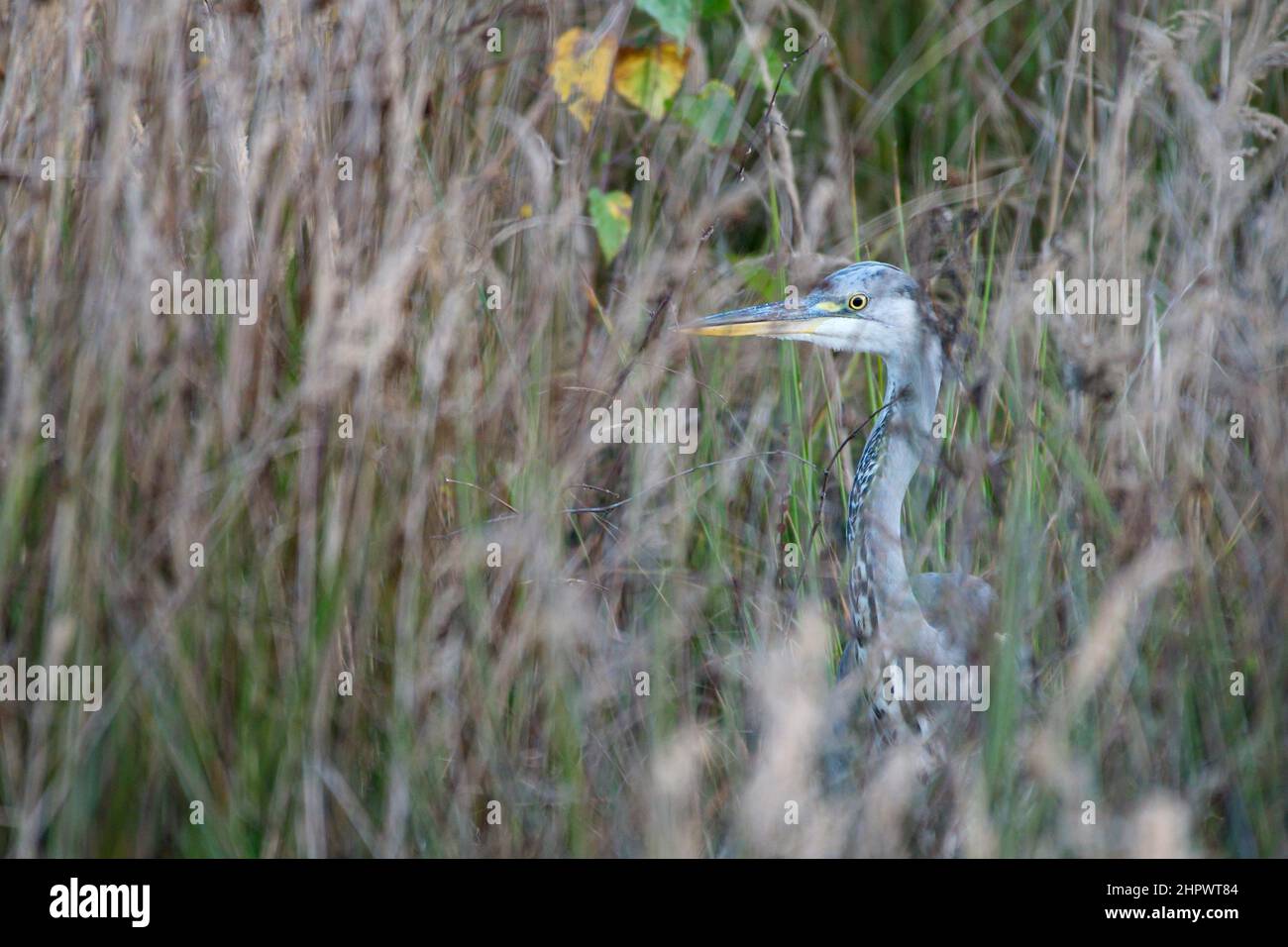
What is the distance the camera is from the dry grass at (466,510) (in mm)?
2025

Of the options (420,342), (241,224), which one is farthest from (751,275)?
(241,224)

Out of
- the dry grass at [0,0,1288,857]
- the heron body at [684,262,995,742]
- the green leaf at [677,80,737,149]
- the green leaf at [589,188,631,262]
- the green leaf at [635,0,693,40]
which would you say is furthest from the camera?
the green leaf at [677,80,737,149]

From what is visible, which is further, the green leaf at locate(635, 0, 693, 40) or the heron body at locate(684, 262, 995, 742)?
the green leaf at locate(635, 0, 693, 40)

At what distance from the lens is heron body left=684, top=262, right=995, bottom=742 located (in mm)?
2371

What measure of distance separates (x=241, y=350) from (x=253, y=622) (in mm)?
426

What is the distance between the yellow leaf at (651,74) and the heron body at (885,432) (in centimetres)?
50

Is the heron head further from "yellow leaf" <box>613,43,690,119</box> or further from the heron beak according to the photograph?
"yellow leaf" <box>613,43,690,119</box>

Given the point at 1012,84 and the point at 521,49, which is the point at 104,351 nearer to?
the point at 521,49

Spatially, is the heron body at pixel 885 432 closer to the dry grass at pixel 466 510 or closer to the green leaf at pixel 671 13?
the dry grass at pixel 466 510

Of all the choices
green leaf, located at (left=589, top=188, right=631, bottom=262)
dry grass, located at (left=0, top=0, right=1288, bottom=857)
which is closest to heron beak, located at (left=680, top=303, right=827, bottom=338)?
dry grass, located at (left=0, top=0, right=1288, bottom=857)

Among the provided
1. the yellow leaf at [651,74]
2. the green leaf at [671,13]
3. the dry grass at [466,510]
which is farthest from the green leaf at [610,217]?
the green leaf at [671,13]

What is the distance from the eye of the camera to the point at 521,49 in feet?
8.94

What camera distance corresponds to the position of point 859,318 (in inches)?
101

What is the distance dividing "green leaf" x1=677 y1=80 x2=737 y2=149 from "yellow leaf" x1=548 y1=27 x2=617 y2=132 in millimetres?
277
